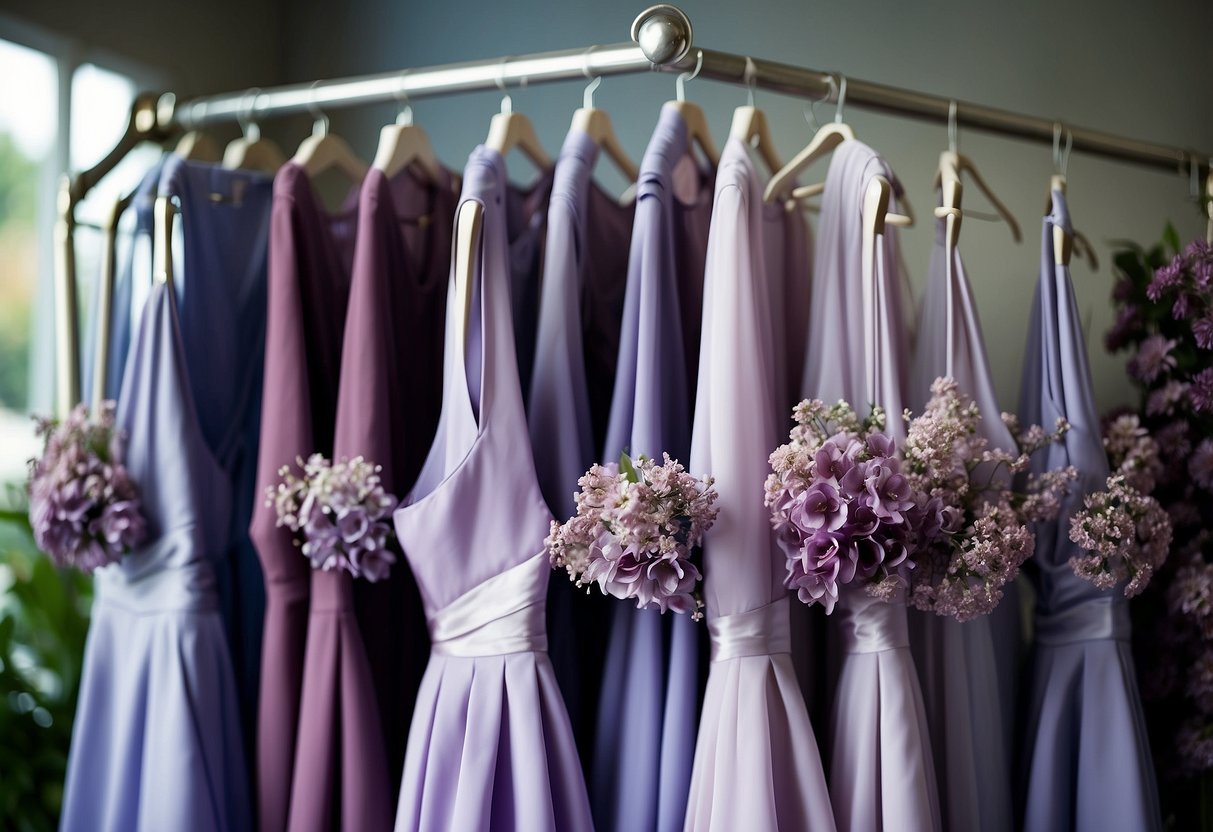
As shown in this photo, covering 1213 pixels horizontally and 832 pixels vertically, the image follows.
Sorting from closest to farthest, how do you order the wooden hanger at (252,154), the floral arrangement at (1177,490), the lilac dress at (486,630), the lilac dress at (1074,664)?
the lilac dress at (486,630) → the lilac dress at (1074,664) → the floral arrangement at (1177,490) → the wooden hanger at (252,154)

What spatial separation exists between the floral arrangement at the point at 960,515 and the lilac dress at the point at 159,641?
3.04 feet

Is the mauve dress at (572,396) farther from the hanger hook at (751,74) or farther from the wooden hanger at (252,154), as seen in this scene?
the wooden hanger at (252,154)

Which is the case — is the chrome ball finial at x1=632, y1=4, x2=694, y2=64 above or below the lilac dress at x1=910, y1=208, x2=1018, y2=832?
above

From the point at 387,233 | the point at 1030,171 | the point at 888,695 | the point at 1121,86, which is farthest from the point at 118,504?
the point at 1121,86

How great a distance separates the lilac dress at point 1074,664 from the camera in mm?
1296

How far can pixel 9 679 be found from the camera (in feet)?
5.79

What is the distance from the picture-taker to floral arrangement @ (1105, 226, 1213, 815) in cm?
142

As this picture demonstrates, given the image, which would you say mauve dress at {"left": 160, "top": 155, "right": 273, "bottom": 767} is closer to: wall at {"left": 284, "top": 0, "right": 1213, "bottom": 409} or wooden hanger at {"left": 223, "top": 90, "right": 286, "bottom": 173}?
wooden hanger at {"left": 223, "top": 90, "right": 286, "bottom": 173}

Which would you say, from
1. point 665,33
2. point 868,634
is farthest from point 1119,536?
point 665,33

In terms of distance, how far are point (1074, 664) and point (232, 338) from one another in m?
1.30

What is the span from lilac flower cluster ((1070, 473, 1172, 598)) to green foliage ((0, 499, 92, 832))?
1.69 m

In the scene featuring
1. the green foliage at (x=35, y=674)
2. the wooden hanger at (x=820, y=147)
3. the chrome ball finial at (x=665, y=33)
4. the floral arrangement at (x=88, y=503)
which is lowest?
Result: the green foliage at (x=35, y=674)

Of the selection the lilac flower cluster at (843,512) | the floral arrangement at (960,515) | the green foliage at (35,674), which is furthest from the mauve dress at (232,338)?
the floral arrangement at (960,515)

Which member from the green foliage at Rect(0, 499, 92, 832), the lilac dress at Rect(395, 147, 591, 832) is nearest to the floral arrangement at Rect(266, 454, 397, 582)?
the lilac dress at Rect(395, 147, 591, 832)
